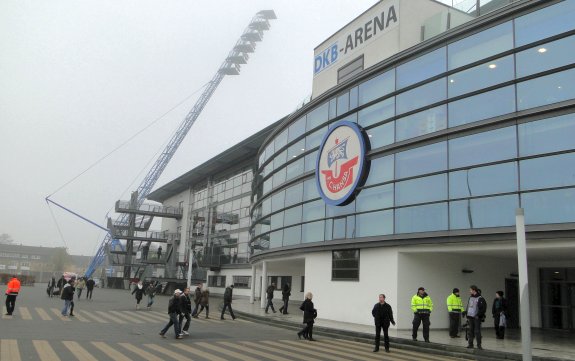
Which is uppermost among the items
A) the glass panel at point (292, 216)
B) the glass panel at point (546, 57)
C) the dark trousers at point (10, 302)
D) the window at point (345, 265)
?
the glass panel at point (546, 57)

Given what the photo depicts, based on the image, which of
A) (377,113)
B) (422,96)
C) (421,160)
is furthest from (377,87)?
(421,160)

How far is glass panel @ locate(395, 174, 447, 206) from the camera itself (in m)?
17.4

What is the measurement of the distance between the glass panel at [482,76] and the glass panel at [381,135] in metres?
3.00

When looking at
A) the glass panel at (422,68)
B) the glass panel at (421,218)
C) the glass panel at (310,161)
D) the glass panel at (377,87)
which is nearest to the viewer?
the glass panel at (421,218)

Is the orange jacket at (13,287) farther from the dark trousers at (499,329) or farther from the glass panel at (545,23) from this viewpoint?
the glass panel at (545,23)

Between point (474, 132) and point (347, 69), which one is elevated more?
point (347, 69)

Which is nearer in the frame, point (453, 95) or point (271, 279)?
point (453, 95)

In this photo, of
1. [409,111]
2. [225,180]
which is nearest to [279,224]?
[409,111]

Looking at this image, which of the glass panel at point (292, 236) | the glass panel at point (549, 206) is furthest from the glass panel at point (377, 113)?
the glass panel at point (549, 206)

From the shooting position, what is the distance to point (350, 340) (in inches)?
651

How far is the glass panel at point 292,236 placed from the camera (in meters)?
25.2

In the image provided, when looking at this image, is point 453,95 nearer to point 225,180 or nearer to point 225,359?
point 225,359

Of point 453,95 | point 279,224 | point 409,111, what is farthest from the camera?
point 279,224

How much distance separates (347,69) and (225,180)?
32.3m
